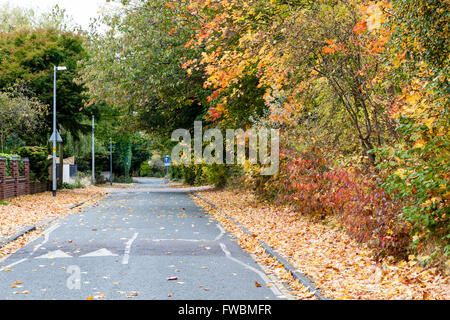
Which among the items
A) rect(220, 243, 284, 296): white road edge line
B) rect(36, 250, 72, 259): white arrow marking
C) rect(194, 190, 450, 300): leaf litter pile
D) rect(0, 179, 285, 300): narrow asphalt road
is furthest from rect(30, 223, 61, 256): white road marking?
rect(194, 190, 450, 300): leaf litter pile

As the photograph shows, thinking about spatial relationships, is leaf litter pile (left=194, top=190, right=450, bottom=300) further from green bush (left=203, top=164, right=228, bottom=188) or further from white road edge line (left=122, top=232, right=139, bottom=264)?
green bush (left=203, top=164, right=228, bottom=188)

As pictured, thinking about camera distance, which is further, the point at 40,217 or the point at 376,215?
the point at 40,217

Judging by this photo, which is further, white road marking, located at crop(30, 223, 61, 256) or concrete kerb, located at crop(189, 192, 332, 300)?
white road marking, located at crop(30, 223, 61, 256)

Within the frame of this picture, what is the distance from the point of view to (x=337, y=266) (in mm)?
7953

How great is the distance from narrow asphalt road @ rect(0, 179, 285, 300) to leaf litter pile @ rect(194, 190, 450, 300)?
0.59 m

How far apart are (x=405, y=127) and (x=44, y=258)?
688 centimetres

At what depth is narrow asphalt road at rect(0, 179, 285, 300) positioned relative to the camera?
6.55 m

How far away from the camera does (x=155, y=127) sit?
3106cm

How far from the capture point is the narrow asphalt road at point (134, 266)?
21.5ft

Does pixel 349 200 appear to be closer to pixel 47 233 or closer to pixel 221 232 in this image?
pixel 221 232

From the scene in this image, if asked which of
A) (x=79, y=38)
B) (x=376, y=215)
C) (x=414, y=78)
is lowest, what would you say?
(x=376, y=215)

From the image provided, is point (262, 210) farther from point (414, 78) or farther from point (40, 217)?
point (414, 78)

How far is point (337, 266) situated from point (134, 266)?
3463mm
